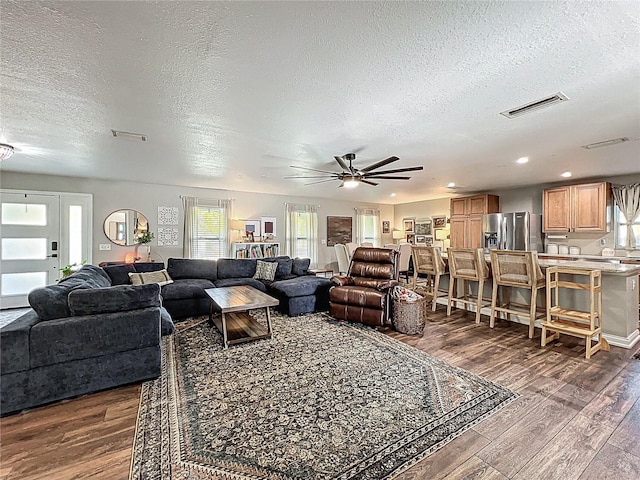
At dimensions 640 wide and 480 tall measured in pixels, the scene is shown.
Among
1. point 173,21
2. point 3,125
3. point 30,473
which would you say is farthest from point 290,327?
point 3,125

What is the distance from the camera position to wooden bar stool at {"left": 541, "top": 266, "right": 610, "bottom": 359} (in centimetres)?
318

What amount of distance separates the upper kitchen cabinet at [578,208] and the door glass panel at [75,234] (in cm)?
959

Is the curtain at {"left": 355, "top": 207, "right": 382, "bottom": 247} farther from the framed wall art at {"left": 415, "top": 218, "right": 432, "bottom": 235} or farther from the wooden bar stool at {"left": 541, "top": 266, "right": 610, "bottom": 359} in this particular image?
the wooden bar stool at {"left": 541, "top": 266, "right": 610, "bottom": 359}

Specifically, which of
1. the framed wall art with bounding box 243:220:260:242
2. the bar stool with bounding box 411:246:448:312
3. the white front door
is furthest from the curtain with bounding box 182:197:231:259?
the bar stool with bounding box 411:246:448:312

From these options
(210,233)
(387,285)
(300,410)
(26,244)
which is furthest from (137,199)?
(300,410)

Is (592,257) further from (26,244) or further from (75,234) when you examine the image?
(26,244)

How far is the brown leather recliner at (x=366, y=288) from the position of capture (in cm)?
409

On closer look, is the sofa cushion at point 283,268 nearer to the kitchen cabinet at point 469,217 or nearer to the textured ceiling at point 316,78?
the textured ceiling at point 316,78

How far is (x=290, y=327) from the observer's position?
4.16m

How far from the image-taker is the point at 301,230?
8.32m

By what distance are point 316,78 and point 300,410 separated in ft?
8.22

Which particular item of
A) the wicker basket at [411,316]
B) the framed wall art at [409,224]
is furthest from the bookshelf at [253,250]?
the framed wall art at [409,224]

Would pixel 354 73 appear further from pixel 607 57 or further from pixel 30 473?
pixel 30 473

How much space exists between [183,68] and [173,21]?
480mm
